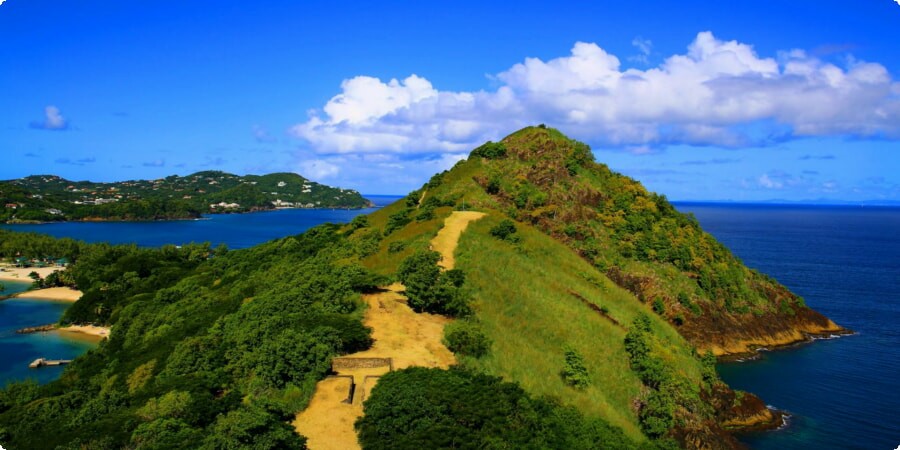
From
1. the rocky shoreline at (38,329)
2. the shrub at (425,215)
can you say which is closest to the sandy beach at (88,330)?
the rocky shoreline at (38,329)

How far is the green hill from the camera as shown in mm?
27406

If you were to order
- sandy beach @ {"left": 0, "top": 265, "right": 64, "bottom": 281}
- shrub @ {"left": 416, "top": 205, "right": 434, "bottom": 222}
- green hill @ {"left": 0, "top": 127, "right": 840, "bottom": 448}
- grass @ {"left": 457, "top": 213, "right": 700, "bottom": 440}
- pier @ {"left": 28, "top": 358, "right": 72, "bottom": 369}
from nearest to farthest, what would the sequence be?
green hill @ {"left": 0, "top": 127, "right": 840, "bottom": 448}, grass @ {"left": 457, "top": 213, "right": 700, "bottom": 440}, pier @ {"left": 28, "top": 358, "right": 72, "bottom": 369}, shrub @ {"left": 416, "top": 205, "right": 434, "bottom": 222}, sandy beach @ {"left": 0, "top": 265, "right": 64, "bottom": 281}

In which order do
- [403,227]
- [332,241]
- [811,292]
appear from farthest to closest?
[811,292], [332,241], [403,227]

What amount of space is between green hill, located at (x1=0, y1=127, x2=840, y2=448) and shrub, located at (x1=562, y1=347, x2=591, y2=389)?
Answer: 0.12 metres

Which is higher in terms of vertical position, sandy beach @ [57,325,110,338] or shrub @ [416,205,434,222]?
shrub @ [416,205,434,222]

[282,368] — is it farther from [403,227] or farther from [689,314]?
[689,314]

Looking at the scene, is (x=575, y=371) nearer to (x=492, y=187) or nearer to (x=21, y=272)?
(x=492, y=187)

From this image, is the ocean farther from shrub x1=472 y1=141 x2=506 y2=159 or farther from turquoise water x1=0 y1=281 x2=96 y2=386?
shrub x1=472 y1=141 x2=506 y2=159

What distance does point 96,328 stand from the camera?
272ft

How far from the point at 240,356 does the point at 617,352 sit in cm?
3072

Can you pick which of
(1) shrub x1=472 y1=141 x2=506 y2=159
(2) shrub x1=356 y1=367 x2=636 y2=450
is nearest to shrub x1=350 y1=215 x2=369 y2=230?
(1) shrub x1=472 y1=141 x2=506 y2=159

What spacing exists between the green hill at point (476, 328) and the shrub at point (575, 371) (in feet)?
0.41

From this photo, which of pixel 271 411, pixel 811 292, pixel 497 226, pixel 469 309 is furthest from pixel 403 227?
pixel 811 292

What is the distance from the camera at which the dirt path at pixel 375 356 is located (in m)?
26.9
